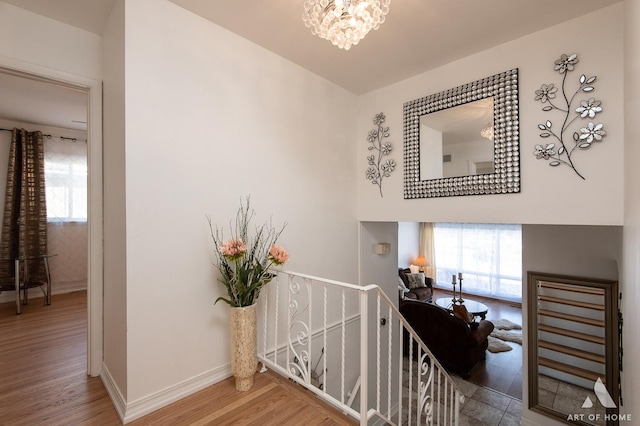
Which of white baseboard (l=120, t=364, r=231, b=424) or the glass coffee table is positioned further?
the glass coffee table

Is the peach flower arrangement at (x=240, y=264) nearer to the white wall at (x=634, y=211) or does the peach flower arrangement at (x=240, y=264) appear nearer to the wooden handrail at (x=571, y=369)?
the white wall at (x=634, y=211)

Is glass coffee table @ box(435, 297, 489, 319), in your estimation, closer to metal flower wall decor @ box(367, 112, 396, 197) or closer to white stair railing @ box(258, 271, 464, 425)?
white stair railing @ box(258, 271, 464, 425)

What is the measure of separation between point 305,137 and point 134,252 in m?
1.71

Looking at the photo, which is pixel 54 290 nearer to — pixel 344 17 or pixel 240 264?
pixel 240 264

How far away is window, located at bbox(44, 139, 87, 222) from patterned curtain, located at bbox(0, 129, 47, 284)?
16cm

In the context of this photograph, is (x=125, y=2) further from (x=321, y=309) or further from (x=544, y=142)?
(x=544, y=142)

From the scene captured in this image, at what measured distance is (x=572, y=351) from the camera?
9.22 feet

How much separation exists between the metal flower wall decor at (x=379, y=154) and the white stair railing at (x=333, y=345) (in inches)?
50.0

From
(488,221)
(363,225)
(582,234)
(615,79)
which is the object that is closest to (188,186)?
(363,225)

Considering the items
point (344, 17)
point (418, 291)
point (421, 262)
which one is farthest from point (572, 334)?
point (421, 262)

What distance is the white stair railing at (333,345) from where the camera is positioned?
1.91 m

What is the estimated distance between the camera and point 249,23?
6.84ft

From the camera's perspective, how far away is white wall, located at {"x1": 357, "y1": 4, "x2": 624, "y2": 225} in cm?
183

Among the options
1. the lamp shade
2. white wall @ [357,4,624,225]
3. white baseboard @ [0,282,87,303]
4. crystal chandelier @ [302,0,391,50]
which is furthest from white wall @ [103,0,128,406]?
the lamp shade
